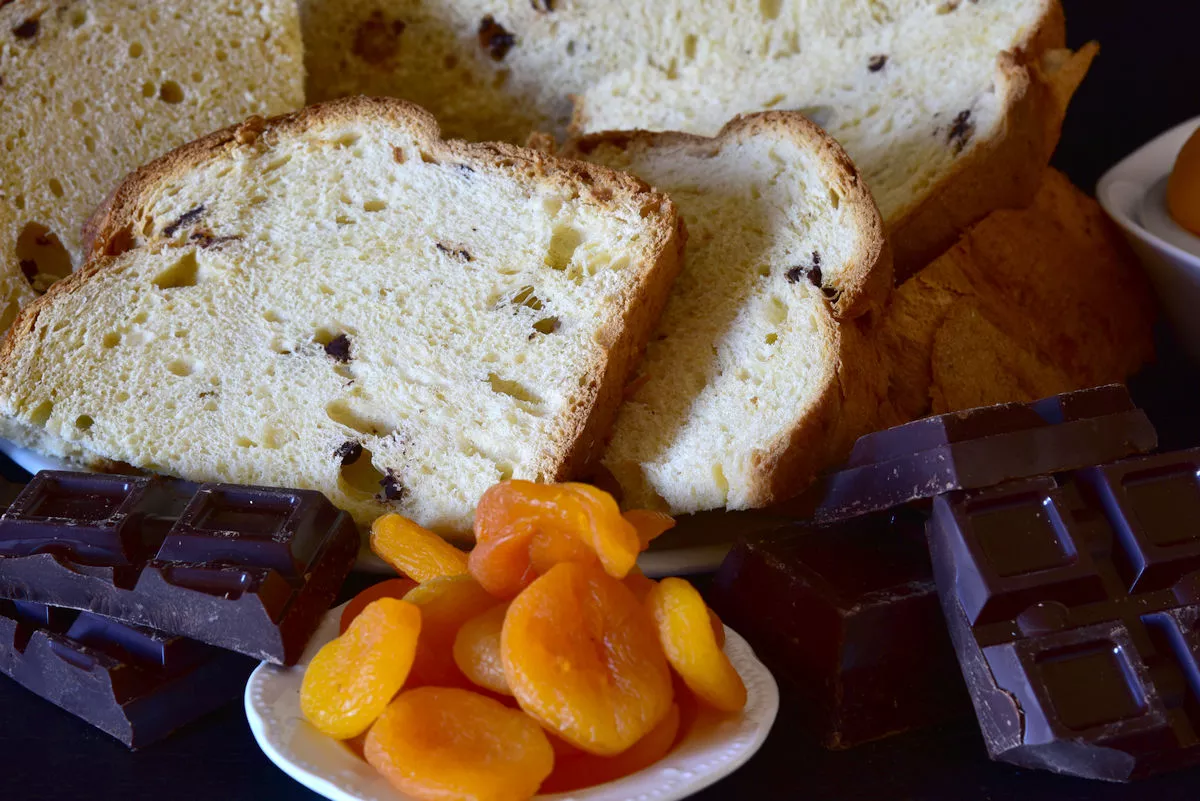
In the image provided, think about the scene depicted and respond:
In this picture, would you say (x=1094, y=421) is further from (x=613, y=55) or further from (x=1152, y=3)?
(x=1152, y=3)

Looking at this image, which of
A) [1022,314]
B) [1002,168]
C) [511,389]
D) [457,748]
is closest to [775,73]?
[1002,168]

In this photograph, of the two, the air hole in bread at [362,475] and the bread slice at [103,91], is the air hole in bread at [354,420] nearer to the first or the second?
the air hole in bread at [362,475]

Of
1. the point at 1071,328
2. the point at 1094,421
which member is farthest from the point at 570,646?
the point at 1071,328

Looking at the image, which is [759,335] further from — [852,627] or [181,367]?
[181,367]

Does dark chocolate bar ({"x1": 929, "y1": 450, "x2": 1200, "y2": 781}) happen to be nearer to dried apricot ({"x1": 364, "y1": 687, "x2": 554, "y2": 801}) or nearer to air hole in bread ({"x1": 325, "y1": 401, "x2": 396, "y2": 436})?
dried apricot ({"x1": 364, "y1": 687, "x2": 554, "y2": 801})

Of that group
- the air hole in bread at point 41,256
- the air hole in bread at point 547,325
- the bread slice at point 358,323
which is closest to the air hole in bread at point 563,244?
the bread slice at point 358,323

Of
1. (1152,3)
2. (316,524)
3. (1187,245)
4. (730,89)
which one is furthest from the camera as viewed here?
(1152,3)
